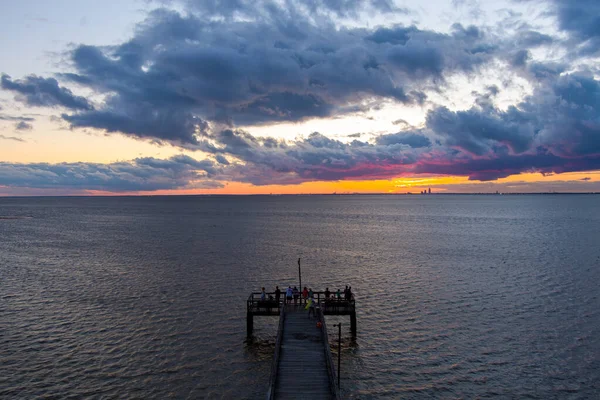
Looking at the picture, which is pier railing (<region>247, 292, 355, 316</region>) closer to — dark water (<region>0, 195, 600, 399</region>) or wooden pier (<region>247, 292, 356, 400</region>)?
wooden pier (<region>247, 292, 356, 400</region>)

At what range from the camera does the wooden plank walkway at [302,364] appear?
19219mm

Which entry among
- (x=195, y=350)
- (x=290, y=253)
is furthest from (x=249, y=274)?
(x=195, y=350)

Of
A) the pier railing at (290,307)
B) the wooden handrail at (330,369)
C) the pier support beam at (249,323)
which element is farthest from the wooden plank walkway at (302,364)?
the pier support beam at (249,323)

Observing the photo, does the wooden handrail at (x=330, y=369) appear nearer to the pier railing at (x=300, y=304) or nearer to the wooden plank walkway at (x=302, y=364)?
the wooden plank walkway at (x=302, y=364)

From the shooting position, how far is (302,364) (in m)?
21.7

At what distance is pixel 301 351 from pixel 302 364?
1447 mm

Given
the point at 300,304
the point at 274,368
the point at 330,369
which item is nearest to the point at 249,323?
the point at 300,304

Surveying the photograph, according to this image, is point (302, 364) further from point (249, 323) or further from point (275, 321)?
point (275, 321)

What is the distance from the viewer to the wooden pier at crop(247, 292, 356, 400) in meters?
19.3

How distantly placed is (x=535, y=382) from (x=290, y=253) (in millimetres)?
47189

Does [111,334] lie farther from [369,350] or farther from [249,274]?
[249,274]


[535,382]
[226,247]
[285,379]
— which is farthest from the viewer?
[226,247]

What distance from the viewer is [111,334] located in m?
30.0

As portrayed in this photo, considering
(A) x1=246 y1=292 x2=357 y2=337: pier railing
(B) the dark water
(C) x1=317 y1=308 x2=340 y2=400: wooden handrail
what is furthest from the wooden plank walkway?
(A) x1=246 y1=292 x2=357 y2=337: pier railing
